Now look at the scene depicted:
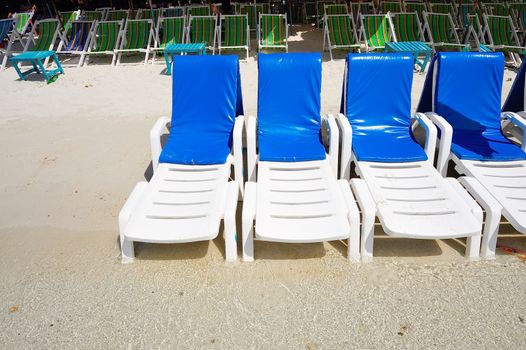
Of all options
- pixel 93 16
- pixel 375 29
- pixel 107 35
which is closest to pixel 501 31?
pixel 375 29

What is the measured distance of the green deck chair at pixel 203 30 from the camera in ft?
27.1

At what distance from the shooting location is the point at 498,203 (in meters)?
2.71

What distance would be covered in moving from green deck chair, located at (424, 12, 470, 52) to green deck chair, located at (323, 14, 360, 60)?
149 centimetres

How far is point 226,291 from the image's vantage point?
2.52m

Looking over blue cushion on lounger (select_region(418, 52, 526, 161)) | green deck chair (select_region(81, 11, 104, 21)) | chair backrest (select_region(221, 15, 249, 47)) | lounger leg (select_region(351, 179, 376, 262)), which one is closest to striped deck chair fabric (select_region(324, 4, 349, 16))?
chair backrest (select_region(221, 15, 249, 47))

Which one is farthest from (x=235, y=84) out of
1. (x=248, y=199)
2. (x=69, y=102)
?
(x=69, y=102)

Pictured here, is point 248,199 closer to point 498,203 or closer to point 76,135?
point 498,203

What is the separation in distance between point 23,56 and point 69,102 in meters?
1.89

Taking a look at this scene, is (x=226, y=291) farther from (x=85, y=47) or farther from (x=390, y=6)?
(x=390, y=6)

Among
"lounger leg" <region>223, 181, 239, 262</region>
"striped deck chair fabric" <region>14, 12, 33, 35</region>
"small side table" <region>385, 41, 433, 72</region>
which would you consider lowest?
"lounger leg" <region>223, 181, 239, 262</region>

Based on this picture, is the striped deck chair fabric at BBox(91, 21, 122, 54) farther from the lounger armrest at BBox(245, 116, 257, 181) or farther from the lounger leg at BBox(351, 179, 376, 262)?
the lounger leg at BBox(351, 179, 376, 262)

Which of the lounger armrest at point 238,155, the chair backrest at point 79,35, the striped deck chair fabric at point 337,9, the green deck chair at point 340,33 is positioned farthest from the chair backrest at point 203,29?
the lounger armrest at point 238,155

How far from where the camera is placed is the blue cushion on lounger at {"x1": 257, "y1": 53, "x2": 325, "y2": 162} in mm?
3762

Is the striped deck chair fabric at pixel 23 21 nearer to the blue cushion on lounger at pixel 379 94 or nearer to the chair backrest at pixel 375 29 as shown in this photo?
the chair backrest at pixel 375 29
